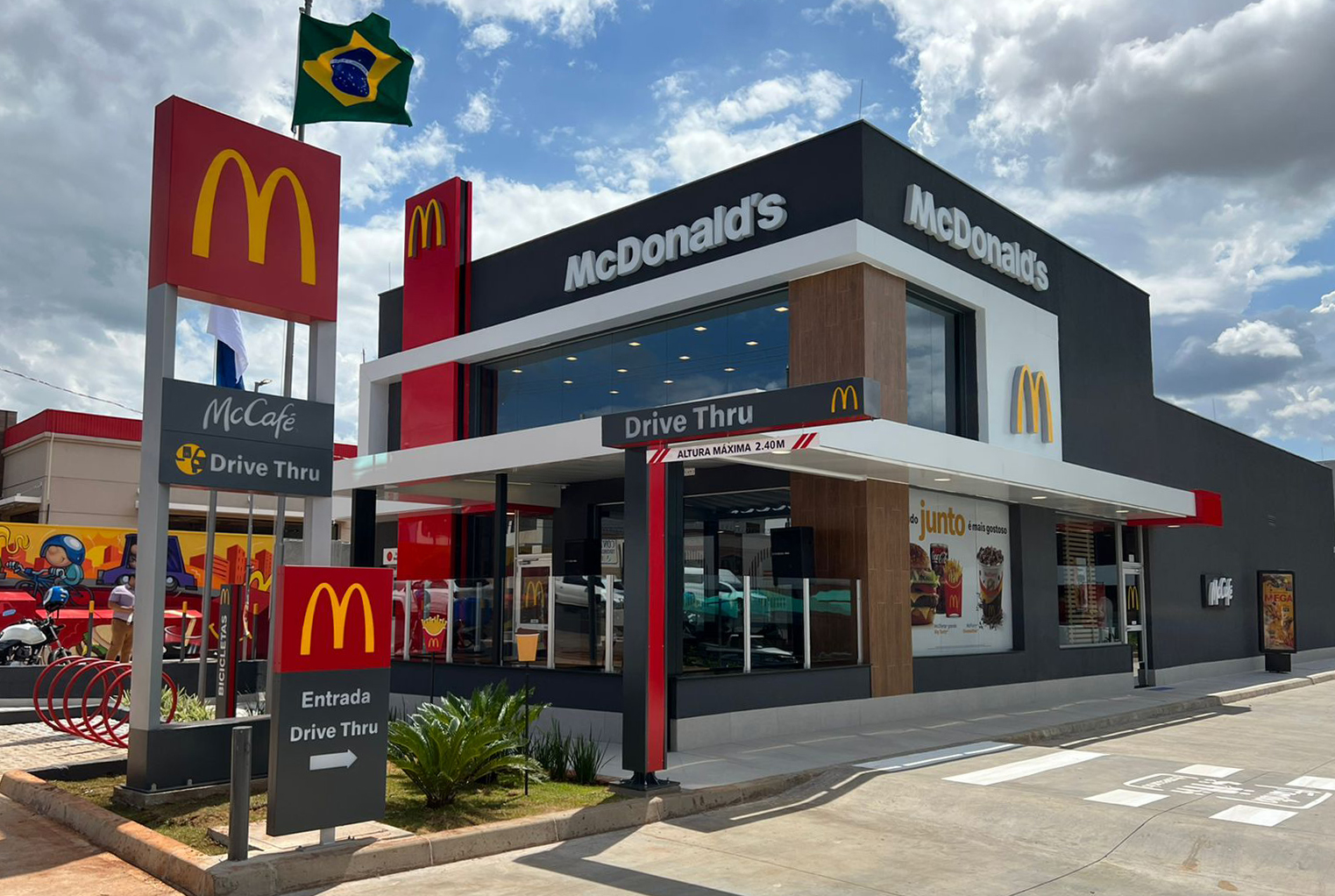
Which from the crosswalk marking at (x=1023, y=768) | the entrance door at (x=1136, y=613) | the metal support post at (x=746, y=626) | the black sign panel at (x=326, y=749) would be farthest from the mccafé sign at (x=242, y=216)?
the entrance door at (x=1136, y=613)

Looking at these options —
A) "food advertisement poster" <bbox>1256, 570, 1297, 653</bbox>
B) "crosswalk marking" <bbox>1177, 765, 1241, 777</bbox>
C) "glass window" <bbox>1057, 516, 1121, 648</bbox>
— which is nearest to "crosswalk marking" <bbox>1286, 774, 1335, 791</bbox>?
"crosswalk marking" <bbox>1177, 765, 1241, 777</bbox>

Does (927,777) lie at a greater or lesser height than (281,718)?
lesser

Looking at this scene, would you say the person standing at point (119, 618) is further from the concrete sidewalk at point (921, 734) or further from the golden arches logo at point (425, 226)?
the golden arches logo at point (425, 226)

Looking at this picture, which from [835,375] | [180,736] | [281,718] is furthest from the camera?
[835,375]

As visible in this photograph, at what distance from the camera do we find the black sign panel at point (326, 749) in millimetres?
7750

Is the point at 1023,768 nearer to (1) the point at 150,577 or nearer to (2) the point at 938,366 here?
(2) the point at 938,366

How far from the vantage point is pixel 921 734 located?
15.6 m

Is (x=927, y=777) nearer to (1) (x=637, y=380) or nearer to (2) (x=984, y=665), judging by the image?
(2) (x=984, y=665)

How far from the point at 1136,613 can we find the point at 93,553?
30.1m

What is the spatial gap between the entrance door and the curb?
16.5 m

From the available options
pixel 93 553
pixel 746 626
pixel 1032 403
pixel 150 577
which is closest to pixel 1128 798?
pixel 746 626

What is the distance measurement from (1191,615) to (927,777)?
18.8m

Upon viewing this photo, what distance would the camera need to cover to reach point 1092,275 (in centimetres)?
2434

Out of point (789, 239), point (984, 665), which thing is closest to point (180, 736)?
point (789, 239)
